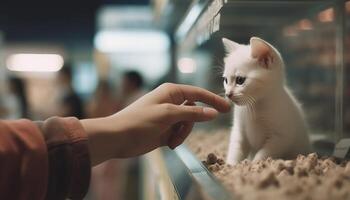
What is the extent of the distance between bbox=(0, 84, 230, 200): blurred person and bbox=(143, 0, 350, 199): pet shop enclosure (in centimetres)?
14

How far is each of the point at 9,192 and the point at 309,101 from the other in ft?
4.98

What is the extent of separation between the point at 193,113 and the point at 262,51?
0.27 m

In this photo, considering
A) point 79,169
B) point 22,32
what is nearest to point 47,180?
point 79,169

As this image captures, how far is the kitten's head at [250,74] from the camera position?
1358 millimetres

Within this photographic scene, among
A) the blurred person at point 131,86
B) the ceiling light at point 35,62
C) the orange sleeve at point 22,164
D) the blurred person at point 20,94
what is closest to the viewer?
the orange sleeve at point 22,164

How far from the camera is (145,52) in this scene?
699cm

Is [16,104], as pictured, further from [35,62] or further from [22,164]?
[22,164]

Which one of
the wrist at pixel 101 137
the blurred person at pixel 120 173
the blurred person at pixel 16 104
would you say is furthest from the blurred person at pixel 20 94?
the wrist at pixel 101 137

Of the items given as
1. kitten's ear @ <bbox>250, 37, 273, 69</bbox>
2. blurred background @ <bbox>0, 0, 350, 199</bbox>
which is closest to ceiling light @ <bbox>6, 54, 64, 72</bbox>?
blurred background @ <bbox>0, 0, 350, 199</bbox>

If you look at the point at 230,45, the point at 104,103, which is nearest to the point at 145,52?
the point at 104,103

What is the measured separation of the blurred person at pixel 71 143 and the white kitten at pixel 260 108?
Result: 166 millimetres

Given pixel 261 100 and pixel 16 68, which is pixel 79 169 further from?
pixel 16 68

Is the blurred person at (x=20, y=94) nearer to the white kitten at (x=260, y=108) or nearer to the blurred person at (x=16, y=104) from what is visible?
the blurred person at (x=16, y=104)

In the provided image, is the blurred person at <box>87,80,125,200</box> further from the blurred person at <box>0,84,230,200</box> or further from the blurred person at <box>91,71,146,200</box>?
the blurred person at <box>0,84,230,200</box>
